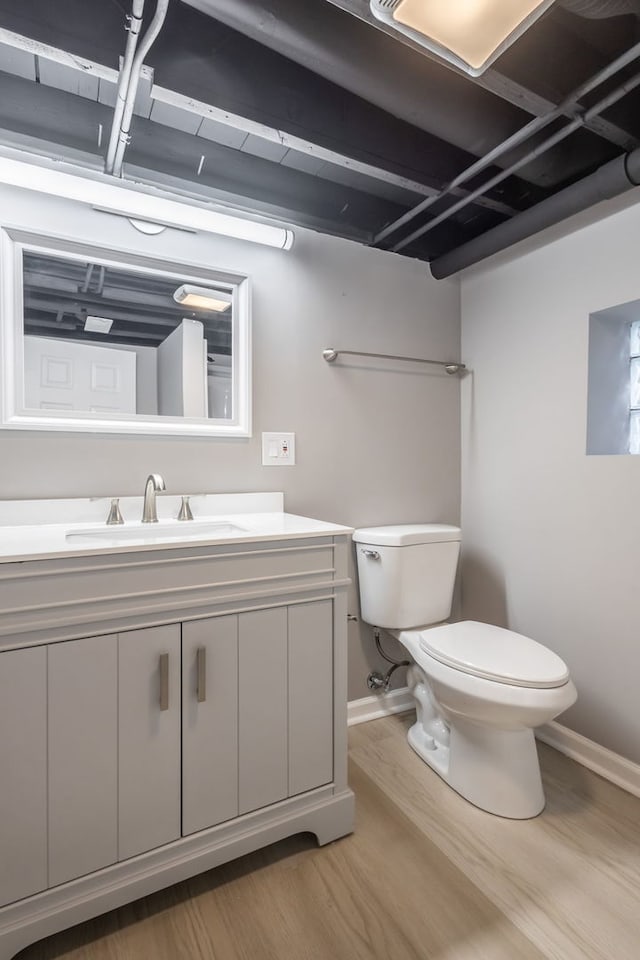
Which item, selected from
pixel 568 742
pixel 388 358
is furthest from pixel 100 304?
pixel 568 742

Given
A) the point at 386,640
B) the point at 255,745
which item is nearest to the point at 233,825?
the point at 255,745

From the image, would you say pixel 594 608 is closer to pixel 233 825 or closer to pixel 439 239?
pixel 233 825

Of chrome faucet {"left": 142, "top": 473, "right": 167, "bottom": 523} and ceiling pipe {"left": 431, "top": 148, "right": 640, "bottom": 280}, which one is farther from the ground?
ceiling pipe {"left": 431, "top": 148, "right": 640, "bottom": 280}

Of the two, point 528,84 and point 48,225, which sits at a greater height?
point 528,84

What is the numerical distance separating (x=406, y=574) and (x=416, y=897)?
36.2 inches

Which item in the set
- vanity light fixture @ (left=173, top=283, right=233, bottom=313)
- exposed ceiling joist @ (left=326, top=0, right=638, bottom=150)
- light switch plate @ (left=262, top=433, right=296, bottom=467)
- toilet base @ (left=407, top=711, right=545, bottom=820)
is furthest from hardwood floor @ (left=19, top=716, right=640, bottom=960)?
exposed ceiling joist @ (left=326, top=0, right=638, bottom=150)

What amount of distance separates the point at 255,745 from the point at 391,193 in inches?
75.4

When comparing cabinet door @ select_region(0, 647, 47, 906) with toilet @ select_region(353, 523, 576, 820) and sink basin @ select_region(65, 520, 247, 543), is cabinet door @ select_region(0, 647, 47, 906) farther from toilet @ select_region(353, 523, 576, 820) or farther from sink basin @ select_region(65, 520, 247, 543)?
toilet @ select_region(353, 523, 576, 820)

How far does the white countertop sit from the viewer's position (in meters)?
1.05

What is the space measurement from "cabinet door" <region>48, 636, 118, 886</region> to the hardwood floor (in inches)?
9.0

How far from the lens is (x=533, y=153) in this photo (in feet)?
4.80

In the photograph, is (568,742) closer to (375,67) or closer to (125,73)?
(375,67)

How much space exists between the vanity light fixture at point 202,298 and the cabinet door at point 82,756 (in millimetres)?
1111

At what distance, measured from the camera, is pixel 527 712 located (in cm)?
130
